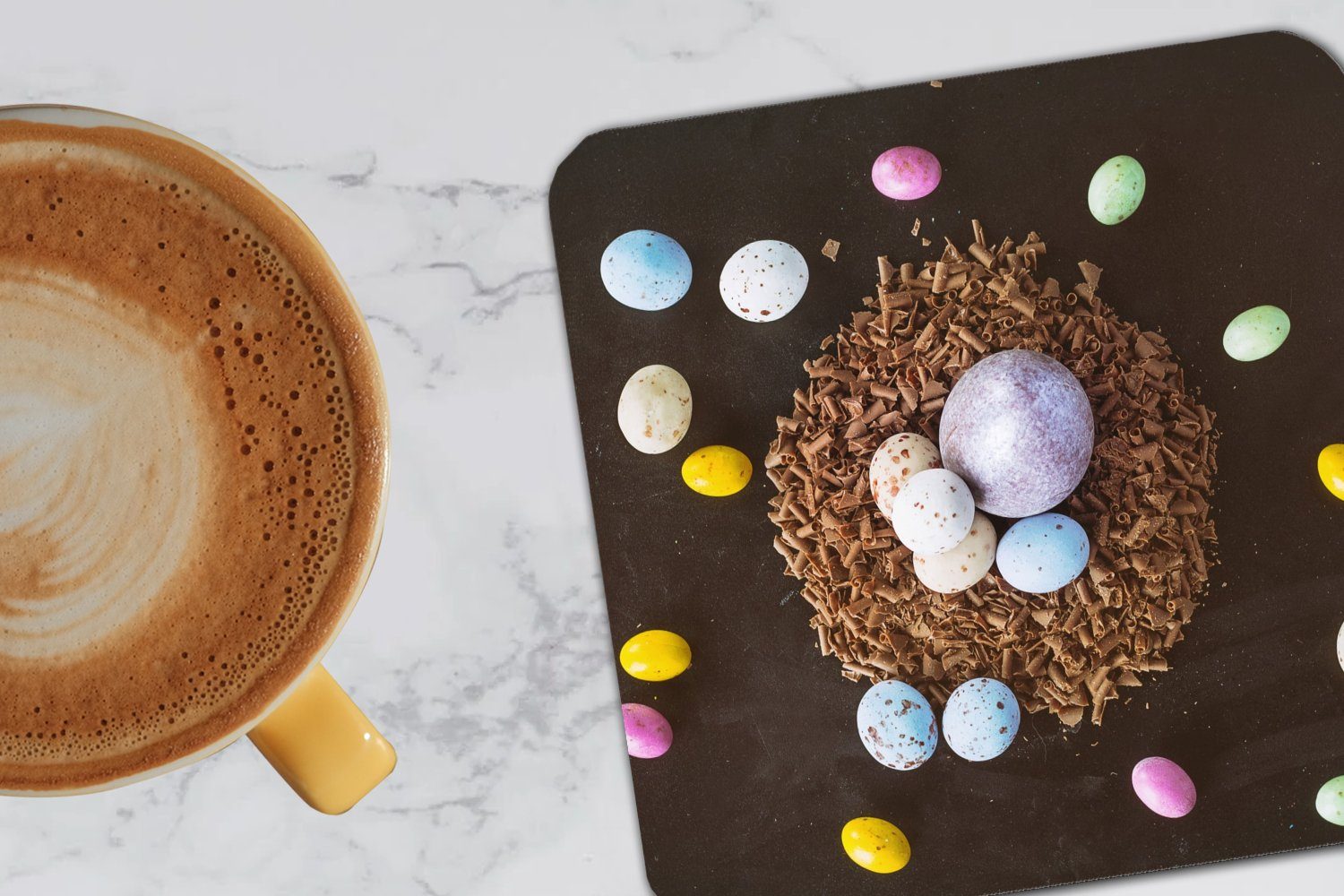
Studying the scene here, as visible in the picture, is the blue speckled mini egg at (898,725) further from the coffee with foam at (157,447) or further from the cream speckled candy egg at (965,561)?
the coffee with foam at (157,447)

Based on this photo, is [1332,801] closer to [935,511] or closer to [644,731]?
[935,511]

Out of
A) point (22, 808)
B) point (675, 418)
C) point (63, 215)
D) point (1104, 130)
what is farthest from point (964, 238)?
point (22, 808)

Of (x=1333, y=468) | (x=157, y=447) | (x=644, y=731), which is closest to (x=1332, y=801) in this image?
(x=1333, y=468)

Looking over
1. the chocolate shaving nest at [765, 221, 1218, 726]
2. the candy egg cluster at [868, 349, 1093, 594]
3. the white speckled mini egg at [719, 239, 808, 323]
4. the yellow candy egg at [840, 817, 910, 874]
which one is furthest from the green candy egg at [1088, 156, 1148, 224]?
the yellow candy egg at [840, 817, 910, 874]

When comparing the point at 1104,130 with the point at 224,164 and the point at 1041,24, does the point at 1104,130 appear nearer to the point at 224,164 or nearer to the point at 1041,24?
the point at 1041,24

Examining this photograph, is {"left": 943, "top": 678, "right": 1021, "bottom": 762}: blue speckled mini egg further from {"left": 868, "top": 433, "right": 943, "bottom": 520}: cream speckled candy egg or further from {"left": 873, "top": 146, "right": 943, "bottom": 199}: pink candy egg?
{"left": 873, "top": 146, "right": 943, "bottom": 199}: pink candy egg

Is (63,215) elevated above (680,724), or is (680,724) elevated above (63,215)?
(63,215)
